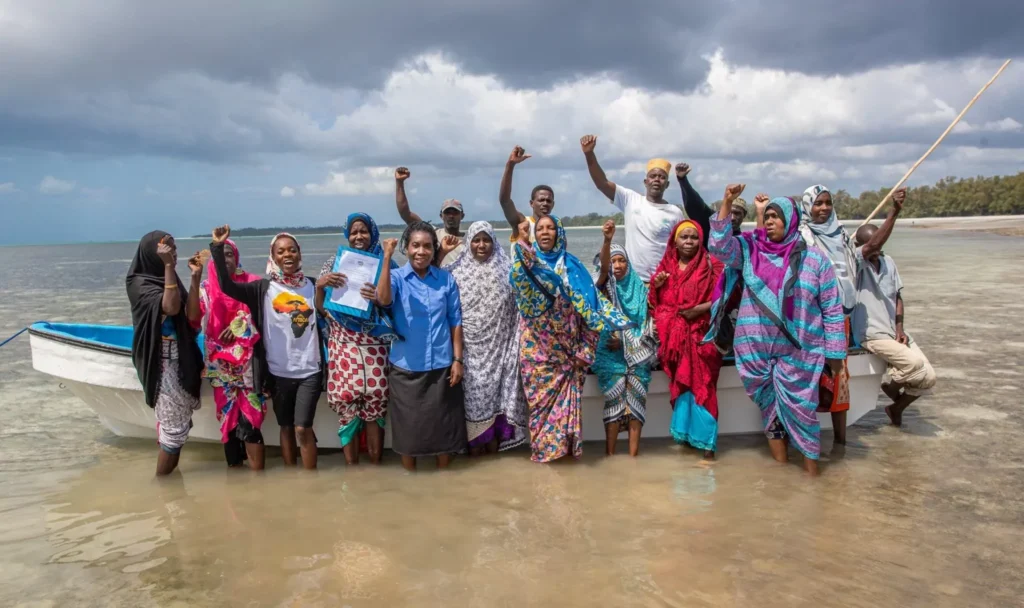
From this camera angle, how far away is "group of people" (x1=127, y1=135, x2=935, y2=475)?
432 centimetres

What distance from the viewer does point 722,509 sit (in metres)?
4.02

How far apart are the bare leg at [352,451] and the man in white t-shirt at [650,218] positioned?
2425 mm

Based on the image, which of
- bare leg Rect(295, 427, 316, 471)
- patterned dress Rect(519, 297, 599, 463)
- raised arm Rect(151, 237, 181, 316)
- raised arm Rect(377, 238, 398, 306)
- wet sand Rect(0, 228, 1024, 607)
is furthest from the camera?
bare leg Rect(295, 427, 316, 471)

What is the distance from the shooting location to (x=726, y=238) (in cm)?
434

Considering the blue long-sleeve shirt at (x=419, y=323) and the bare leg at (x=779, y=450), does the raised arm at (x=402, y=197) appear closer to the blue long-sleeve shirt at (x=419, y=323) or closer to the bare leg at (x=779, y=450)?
the blue long-sleeve shirt at (x=419, y=323)

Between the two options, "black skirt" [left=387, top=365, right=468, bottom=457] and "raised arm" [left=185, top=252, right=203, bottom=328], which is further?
"black skirt" [left=387, top=365, right=468, bottom=457]

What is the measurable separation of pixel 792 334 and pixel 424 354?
2364 millimetres

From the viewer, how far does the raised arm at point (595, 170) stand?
17.3ft

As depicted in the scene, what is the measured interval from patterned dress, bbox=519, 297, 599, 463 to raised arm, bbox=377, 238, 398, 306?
93 cm

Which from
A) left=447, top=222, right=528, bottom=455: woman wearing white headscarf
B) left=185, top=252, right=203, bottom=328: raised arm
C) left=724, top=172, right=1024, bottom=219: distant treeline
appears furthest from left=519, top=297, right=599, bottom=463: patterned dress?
left=724, top=172, right=1024, bottom=219: distant treeline

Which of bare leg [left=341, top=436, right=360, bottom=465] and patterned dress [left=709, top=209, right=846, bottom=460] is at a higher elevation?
patterned dress [left=709, top=209, right=846, bottom=460]

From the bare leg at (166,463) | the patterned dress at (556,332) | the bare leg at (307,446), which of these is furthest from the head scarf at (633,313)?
the bare leg at (166,463)

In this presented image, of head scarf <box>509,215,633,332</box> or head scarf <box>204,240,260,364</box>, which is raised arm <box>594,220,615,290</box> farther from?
head scarf <box>204,240,260,364</box>

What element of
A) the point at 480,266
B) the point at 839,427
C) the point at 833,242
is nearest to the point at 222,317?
the point at 480,266
